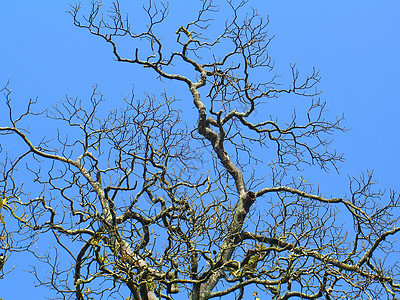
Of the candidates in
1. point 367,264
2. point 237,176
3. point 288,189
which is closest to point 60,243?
point 237,176

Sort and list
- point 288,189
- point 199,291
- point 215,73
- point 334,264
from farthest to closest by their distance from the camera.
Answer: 1. point 215,73
2. point 288,189
3. point 334,264
4. point 199,291

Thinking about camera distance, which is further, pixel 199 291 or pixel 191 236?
pixel 199 291

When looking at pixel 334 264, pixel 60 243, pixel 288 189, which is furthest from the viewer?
pixel 288 189

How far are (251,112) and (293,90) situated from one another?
1178 mm

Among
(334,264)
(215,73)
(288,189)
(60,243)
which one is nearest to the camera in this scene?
(60,243)

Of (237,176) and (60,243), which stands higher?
(237,176)

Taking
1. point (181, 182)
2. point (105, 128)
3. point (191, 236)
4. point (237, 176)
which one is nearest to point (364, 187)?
point (237, 176)

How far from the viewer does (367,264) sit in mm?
9695

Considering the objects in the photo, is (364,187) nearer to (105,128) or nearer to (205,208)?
(205,208)

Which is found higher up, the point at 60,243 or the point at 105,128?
the point at 105,128

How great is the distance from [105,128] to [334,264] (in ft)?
16.7

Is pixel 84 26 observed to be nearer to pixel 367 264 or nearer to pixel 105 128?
pixel 105 128

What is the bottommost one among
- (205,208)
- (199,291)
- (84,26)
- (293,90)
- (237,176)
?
(199,291)

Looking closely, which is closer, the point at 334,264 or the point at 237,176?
the point at 334,264
